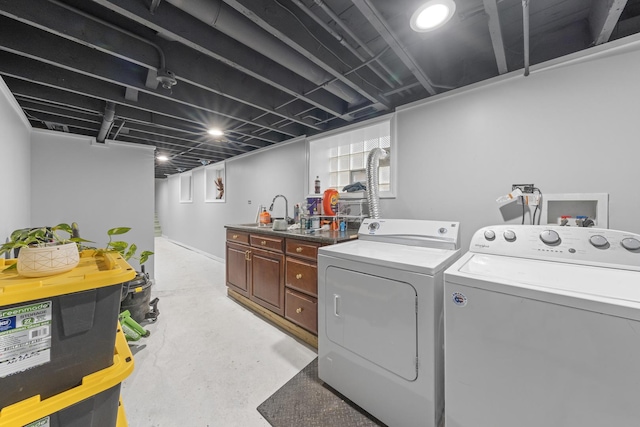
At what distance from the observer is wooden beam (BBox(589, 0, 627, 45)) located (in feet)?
3.98

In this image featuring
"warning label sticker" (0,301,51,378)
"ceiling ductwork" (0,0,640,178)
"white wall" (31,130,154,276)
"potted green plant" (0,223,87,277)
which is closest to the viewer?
"warning label sticker" (0,301,51,378)

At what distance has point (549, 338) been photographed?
88cm

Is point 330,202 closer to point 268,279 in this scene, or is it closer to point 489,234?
point 268,279

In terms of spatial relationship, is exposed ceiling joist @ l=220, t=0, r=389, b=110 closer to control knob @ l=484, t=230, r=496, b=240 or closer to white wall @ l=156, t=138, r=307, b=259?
control knob @ l=484, t=230, r=496, b=240

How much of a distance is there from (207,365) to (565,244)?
2552mm

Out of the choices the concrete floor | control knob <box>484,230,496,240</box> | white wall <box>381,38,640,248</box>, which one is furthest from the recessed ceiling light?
the concrete floor

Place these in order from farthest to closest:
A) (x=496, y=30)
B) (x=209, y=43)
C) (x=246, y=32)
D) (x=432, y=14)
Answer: (x=209, y=43)
(x=246, y=32)
(x=496, y=30)
(x=432, y=14)

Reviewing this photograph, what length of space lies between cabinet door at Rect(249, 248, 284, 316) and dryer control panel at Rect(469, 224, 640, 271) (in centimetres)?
172

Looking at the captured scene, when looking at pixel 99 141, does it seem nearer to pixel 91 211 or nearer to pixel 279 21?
pixel 91 211

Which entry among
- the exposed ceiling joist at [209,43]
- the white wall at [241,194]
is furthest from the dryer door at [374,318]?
the white wall at [241,194]

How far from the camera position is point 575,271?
1.11m

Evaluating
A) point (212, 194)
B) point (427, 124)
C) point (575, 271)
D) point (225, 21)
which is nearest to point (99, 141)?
point (212, 194)

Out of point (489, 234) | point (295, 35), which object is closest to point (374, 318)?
point (489, 234)

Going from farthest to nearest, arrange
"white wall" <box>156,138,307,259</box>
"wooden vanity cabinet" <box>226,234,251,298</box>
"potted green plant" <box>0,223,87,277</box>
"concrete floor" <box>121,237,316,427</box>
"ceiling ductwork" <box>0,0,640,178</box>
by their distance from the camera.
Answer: "white wall" <box>156,138,307,259</box>
"wooden vanity cabinet" <box>226,234,251,298</box>
"concrete floor" <box>121,237,316,427</box>
"ceiling ductwork" <box>0,0,640,178</box>
"potted green plant" <box>0,223,87,277</box>
